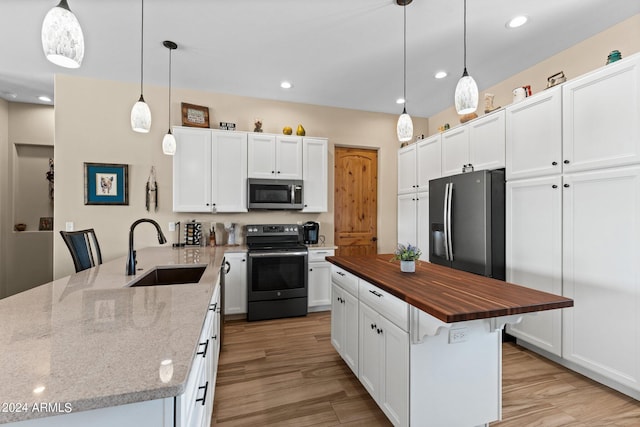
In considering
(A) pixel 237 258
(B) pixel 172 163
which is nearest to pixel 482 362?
(A) pixel 237 258

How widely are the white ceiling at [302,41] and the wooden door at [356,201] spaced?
109 cm

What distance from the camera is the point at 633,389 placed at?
1.98 m

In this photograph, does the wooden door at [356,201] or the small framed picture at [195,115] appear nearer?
the small framed picture at [195,115]

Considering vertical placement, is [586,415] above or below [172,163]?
below

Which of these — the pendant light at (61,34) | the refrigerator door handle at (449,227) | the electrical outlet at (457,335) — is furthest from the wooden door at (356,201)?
the pendant light at (61,34)

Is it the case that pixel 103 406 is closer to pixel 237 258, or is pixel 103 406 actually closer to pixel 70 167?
pixel 237 258

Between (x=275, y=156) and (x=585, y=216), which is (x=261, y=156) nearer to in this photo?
(x=275, y=156)

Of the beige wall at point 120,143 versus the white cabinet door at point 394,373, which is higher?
the beige wall at point 120,143

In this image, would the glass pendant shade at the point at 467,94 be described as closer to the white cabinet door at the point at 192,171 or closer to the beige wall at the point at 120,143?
the beige wall at the point at 120,143

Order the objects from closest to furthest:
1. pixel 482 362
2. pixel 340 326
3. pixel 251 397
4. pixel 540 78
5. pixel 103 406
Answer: pixel 103 406 → pixel 482 362 → pixel 251 397 → pixel 340 326 → pixel 540 78

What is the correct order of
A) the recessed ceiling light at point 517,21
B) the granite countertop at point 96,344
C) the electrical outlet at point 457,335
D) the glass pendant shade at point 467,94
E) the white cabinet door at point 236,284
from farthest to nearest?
the white cabinet door at point 236,284 → the recessed ceiling light at point 517,21 → the glass pendant shade at point 467,94 → the electrical outlet at point 457,335 → the granite countertop at point 96,344

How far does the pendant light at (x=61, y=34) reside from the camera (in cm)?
118

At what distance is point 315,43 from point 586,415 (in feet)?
11.7

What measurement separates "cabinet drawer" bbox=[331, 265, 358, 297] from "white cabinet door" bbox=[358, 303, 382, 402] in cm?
16
